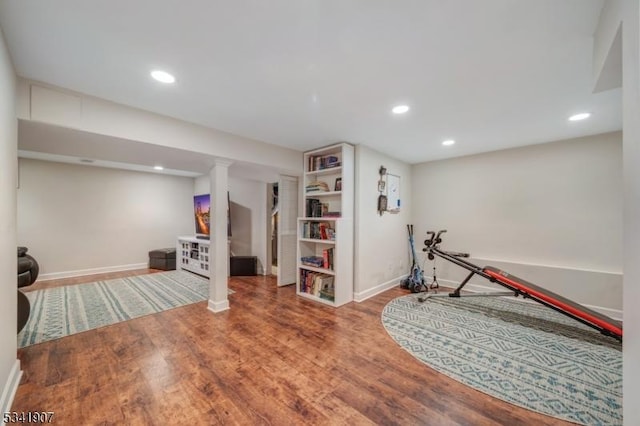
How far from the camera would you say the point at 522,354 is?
2260 millimetres

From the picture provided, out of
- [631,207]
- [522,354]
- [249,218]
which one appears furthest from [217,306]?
[631,207]

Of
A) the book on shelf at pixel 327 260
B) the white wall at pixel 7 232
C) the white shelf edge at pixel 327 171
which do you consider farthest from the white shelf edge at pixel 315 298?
the white wall at pixel 7 232

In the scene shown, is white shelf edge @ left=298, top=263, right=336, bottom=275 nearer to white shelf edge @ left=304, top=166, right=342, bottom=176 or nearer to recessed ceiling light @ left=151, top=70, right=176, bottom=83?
white shelf edge @ left=304, top=166, right=342, bottom=176

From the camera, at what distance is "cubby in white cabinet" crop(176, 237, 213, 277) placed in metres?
5.05

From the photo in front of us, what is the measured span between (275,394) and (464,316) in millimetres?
2581

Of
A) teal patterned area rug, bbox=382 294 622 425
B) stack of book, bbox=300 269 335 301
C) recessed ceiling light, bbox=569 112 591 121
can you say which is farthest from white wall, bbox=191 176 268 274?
recessed ceiling light, bbox=569 112 591 121

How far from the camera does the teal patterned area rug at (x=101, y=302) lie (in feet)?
9.04

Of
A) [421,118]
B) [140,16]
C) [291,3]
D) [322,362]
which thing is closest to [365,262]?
[322,362]

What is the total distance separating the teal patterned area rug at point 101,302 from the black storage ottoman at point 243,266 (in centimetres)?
61

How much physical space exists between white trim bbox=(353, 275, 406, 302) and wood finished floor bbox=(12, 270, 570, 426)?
0.84 m

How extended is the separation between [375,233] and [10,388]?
4.00 m

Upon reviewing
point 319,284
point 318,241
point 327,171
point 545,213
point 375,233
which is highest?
point 327,171

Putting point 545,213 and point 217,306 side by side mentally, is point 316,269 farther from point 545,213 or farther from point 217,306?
point 545,213

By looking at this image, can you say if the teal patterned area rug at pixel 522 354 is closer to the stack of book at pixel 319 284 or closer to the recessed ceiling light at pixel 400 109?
the stack of book at pixel 319 284
